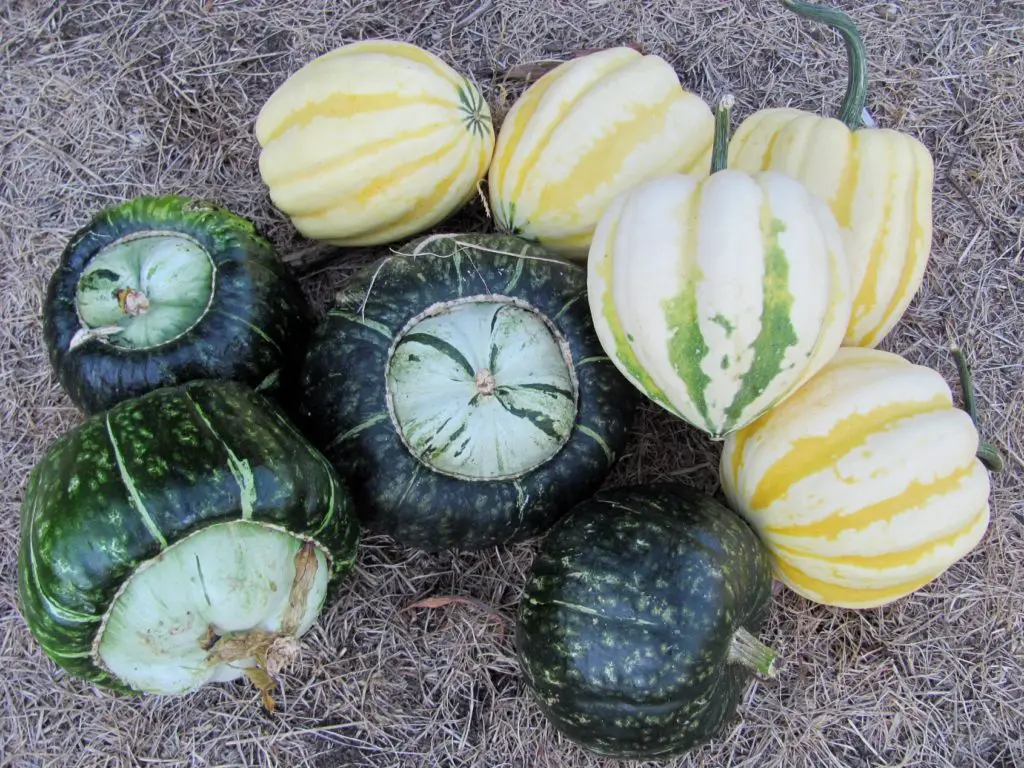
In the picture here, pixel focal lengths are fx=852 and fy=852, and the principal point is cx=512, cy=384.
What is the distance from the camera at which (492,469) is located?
213cm

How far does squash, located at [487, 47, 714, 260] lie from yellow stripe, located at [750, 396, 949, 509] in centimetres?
77

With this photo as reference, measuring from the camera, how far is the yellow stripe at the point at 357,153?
2.16 m

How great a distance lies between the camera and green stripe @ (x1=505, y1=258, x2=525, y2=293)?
2.17 meters

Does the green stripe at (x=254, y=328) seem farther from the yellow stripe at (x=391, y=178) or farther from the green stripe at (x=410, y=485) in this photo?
the green stripe at (x=410, y=485)

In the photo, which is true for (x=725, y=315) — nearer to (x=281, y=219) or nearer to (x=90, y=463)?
(x=90, y=463)

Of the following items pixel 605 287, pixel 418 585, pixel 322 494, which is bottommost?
pixel 418 585

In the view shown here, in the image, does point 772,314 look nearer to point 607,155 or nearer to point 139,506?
point 607,155

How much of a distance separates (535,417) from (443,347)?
0.29 m

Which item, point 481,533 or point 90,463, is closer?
point 90,463

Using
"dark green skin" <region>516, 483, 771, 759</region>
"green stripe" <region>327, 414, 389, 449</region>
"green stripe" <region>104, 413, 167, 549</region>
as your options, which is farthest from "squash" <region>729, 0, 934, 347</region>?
"green stripe" <region>104, 413, 167, 549</region>

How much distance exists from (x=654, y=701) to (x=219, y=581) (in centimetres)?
99

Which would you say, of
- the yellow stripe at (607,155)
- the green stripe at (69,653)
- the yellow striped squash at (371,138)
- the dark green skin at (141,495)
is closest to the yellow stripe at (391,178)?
the yellow striped squash at (371,138)

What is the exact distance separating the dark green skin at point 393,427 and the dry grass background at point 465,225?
1.38ft

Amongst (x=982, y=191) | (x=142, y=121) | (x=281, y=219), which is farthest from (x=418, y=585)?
(x=982, y=191)
